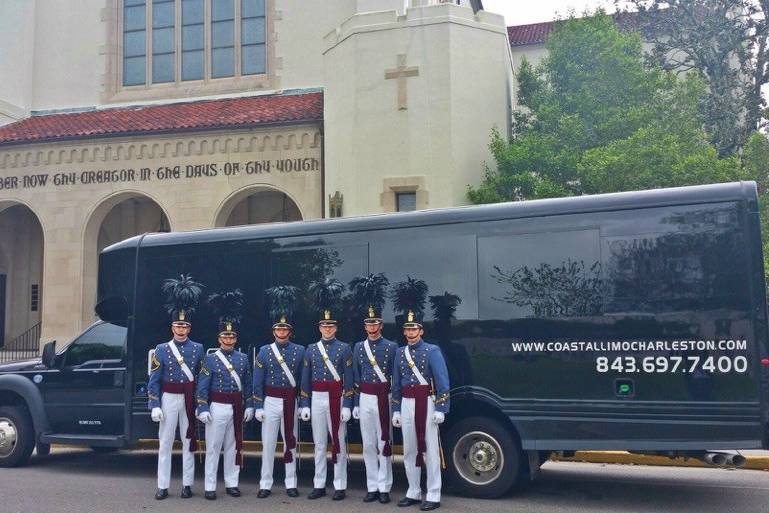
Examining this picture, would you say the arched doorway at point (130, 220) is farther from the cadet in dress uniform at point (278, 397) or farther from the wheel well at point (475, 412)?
the wheel well at point (475, 412)

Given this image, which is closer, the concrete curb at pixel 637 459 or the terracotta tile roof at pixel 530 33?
the concrete curb at pixel 637 459

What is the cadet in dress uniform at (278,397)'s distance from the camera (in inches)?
316

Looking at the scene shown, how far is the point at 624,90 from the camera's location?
16047 millimetres

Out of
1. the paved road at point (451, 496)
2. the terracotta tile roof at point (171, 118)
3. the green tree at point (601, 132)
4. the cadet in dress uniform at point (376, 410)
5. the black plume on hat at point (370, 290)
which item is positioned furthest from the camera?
the terracotta tile roof at point (171, 118)

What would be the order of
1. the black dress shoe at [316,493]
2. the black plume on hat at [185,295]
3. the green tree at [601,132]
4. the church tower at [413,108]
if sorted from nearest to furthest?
the black dress shoe at [316,493], the black plume on hat at [185,295], the green tree at [601,132], the church tower at [413,108]

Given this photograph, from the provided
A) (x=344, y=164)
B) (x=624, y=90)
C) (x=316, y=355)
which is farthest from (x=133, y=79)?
(x=316, y=355)

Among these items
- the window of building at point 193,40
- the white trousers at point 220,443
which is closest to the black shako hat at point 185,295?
the white trousers at point 220,443

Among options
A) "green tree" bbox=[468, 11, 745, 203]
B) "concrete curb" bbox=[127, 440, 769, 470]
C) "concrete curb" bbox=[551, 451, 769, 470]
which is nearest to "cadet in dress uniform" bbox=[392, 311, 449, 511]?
"concrete curb" bbox=[127, 440, 769, 470]

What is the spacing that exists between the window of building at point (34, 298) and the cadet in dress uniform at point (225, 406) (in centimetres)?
1642

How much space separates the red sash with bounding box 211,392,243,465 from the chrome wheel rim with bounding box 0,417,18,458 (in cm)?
334

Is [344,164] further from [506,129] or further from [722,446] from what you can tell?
[722,446]

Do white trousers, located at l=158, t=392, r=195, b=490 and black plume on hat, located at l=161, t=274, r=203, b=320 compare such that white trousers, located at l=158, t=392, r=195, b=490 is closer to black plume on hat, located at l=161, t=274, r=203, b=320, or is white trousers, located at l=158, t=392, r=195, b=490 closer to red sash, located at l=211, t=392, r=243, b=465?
red sash, located at l=211, t=392, r=243, b=465

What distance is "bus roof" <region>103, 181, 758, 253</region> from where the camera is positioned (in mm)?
7062

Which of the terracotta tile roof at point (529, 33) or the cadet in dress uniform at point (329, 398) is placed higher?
the terracotta tile roof at point (529, 33)
